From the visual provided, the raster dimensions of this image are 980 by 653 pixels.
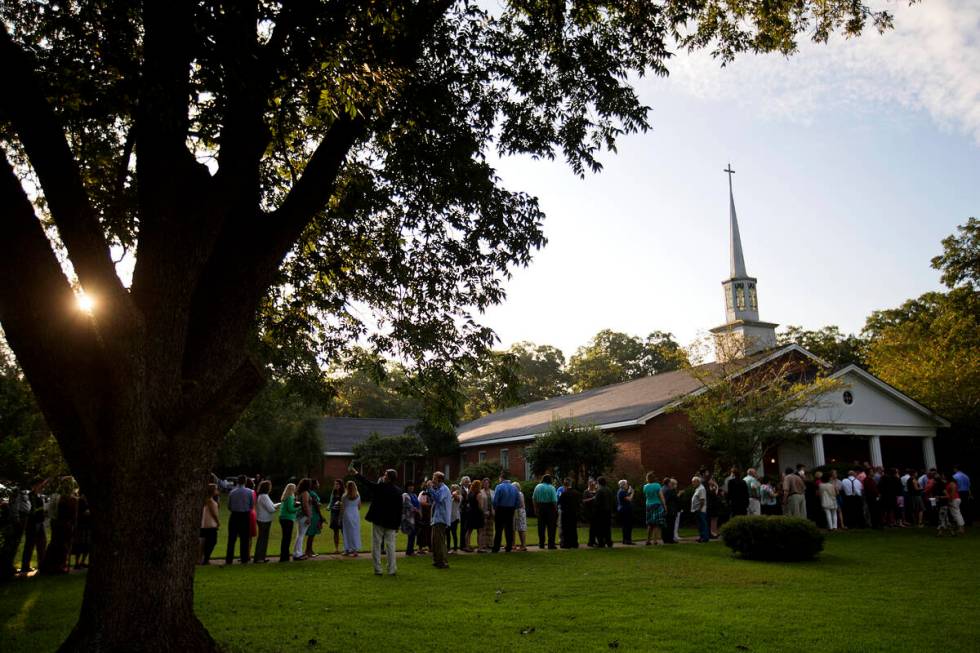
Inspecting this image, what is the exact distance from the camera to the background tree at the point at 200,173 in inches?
227

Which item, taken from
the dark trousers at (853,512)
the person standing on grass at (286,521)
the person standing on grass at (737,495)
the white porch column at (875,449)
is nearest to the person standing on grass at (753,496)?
the person standing on grass at (737,495)

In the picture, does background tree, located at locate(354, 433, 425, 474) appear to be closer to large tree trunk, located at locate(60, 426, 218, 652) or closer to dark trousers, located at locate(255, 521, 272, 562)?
dark trousers, located at locate(255, 521, 272, 562)

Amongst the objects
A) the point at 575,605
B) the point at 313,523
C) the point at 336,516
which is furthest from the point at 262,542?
the point at 575,605

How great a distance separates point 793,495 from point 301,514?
44.3 ft

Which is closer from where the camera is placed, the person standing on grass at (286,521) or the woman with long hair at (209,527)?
the woman with long hair at (209,527)

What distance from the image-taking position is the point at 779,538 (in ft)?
45.7

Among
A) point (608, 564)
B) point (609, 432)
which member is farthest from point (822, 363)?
point (608, 564)

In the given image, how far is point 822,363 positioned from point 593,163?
2148cm

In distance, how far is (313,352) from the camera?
12.2 m

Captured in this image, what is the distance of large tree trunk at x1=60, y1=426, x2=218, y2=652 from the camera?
559 centimetres

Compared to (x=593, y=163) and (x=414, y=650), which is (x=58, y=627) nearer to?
(x=414, y=650)

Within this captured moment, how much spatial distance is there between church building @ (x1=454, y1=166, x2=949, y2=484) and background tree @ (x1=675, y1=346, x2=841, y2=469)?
1.65 feet

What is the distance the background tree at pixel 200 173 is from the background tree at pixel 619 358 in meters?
62.4

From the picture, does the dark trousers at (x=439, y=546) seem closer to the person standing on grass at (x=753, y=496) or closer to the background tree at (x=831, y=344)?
the person standing on grass at (x=753, y=496)
